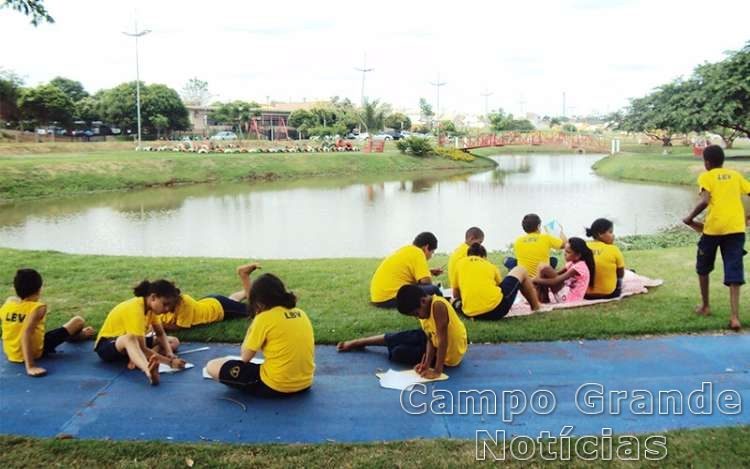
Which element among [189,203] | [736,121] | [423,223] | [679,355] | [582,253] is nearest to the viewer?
[679,355]

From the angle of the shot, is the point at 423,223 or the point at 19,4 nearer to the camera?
the point at 19,4

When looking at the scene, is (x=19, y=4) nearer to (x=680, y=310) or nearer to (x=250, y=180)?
(x=680, y=310)

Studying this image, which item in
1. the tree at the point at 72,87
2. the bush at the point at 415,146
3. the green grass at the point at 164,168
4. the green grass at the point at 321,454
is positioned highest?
the tree at the point at 72,87

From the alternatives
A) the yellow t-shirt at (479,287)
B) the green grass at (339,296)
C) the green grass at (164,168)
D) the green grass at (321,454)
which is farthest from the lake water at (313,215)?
the green grass at (321,454)

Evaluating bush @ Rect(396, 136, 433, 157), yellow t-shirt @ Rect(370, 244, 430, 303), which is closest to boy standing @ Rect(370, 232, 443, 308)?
yellow t-shirt @ Rect(370, 244, 430, 303)

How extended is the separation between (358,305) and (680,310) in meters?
2.91

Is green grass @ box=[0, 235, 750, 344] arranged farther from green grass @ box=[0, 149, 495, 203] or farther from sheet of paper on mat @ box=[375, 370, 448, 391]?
green grass @ box=[0, 149, 495, 203]

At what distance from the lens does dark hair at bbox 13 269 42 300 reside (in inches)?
178

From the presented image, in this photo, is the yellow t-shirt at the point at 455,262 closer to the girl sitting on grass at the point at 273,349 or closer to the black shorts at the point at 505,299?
the black shorts at the point at 505,299

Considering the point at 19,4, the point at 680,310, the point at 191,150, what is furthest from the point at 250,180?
the point at 680,310

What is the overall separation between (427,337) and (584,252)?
231 cm

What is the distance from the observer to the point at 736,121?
31.0 m

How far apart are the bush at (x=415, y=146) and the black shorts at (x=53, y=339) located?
125ft

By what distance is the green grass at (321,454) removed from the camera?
3154 mm
